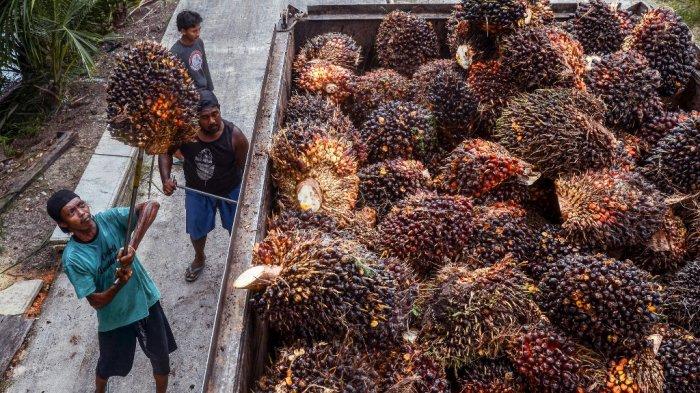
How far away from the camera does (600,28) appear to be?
12.7ft

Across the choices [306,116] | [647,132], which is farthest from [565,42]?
[306,116]

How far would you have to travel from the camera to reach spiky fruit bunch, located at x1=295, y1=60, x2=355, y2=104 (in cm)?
369

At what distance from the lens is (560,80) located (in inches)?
126

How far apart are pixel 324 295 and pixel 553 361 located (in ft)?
3.12

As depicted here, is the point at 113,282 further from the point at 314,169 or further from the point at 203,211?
the point at 314,169

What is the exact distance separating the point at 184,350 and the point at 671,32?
3.89 meters

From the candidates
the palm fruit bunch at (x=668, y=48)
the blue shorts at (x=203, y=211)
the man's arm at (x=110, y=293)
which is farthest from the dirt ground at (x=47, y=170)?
the palm fruit bunch at (x=668, y=48)

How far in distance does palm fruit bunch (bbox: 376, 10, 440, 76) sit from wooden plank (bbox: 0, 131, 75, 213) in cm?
365

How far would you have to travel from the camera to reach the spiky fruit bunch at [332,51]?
13.0 ft

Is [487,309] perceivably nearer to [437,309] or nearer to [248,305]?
[437,309]

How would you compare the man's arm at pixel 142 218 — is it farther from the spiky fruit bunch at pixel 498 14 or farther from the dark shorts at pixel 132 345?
the spiky fruit bunch at pixel 498 14

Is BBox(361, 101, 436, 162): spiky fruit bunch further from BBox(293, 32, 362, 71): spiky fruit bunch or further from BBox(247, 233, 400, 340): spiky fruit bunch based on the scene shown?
BBox(247, 233, 400, 340): spiky fruit bunch

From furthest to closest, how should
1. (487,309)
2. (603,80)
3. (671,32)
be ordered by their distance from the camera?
(671,32) → (603,80) → (487,309)

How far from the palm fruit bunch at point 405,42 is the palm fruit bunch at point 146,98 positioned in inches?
63.5
